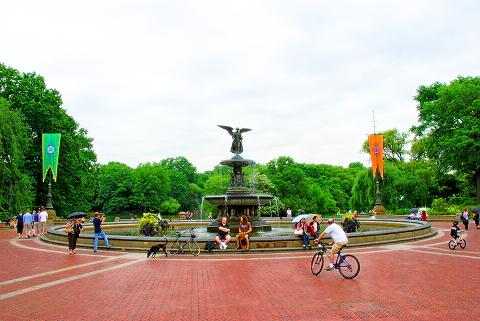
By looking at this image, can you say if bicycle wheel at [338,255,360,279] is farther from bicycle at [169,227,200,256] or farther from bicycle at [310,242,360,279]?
bicycle at [169,227,200,256]

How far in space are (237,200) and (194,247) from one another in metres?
7.31

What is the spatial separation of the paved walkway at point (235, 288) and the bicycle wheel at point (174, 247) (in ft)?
2.95

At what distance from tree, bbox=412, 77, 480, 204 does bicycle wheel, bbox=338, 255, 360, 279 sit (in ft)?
112

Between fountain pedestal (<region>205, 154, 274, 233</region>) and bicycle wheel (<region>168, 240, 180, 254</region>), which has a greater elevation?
fountain pedestal (<region>205, 154, 274, 233</region>)

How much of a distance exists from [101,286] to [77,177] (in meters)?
35.5

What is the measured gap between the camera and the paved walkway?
6824 millimetres

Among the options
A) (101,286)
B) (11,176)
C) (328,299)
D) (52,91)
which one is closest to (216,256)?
(101,286)

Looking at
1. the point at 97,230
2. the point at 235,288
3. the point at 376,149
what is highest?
the point at 376,149

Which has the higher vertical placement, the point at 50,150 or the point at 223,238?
the point at 50,150

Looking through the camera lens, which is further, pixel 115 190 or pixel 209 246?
pixel 115 190

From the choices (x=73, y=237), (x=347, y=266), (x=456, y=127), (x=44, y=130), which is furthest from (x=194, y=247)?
(x=456, y=127)

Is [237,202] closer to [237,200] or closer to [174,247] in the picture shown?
[237,200]

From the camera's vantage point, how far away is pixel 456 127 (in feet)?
138

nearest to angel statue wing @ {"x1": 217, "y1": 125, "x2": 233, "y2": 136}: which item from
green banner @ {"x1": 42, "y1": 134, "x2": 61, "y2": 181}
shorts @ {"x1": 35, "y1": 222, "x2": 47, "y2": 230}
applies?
shorts @ {"x1": 35, "y1": 222, "x2": 47, "y2": 230}
